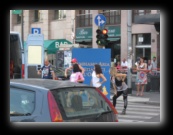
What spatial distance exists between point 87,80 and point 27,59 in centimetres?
205

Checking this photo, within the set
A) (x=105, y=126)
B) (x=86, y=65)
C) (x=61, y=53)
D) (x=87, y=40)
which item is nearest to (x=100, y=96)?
(x=105, y=126)

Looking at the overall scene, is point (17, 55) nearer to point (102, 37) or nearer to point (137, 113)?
point (137, 113)

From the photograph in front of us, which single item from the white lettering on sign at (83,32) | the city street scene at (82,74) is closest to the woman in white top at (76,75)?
the city street scene at (82,74)

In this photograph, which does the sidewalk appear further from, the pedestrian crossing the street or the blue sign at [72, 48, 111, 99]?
the blue sign at [72, 48, 111, 99]

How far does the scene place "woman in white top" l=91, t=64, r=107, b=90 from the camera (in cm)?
1141

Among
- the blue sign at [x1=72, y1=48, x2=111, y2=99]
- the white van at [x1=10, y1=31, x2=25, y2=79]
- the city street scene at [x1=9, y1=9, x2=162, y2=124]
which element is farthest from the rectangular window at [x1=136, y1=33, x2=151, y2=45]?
the white van at [x1=10, y1=31, x2=25, y2=79]

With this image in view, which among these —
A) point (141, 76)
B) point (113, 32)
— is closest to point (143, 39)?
point (113, 32)

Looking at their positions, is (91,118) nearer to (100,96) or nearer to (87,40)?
(100,96)

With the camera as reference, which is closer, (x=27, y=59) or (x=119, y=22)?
(x=27, y=59)

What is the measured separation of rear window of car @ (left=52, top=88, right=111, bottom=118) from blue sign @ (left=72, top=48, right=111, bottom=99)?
283 inches

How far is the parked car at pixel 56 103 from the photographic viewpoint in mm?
Answer: 4346

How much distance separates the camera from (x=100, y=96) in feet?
16.9

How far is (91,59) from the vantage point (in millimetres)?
12281
